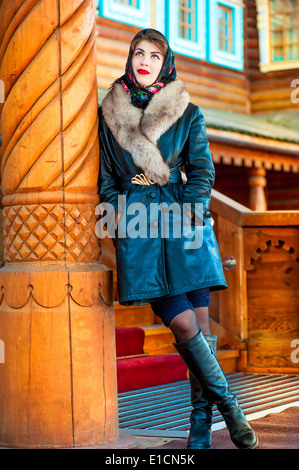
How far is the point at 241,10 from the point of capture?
12.0 meters

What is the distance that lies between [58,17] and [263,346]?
3324 millimetres

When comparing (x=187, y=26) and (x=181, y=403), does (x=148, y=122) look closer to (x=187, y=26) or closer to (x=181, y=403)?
(x=181, y=403)

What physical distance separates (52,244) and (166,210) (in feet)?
1.66

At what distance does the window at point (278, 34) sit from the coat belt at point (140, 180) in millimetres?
9008

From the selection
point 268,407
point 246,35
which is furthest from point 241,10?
point 268,407

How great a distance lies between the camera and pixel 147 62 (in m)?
3.55

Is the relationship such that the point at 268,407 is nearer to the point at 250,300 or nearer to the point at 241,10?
the point at 250,300

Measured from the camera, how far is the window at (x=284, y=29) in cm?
1234

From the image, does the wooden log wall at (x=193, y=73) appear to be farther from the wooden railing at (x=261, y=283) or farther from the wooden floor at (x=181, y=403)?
the wooden floor at (x=181, y=403)

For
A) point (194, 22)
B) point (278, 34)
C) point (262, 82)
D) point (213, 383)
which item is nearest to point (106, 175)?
point (213, 383)

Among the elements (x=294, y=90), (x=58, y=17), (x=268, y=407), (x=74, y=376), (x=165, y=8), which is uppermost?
(x=165, y=8)

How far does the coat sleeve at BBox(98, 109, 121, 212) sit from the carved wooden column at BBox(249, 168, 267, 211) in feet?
22.7

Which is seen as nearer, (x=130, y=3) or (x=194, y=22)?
(x=130, y=3)
